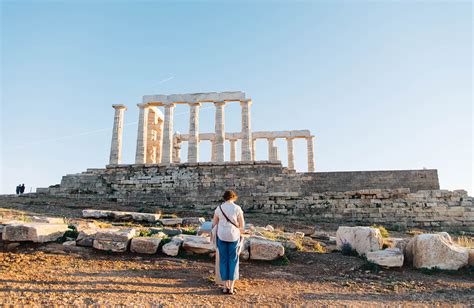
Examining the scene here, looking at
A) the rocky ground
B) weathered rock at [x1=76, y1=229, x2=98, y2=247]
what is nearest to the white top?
the rocky ground

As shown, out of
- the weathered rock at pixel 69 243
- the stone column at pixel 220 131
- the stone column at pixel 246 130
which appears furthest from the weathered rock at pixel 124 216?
the stone column at pixel 246 130

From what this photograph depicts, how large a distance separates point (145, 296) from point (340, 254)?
17.8 feet

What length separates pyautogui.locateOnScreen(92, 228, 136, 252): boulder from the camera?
7333 mm

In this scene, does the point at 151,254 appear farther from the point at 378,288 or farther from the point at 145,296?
the point at 378,288

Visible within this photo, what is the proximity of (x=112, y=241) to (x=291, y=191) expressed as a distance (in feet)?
43.8

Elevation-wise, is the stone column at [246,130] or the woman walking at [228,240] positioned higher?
the stone column at [246,130]

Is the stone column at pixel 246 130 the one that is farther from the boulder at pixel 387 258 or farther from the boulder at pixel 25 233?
the boulder at pixel 25 233

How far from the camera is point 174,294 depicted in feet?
16.8

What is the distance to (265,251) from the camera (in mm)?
7453

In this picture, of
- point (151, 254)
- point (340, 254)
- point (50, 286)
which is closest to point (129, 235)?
point (151, 254)

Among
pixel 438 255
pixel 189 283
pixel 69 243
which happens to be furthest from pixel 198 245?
pixel 438 255

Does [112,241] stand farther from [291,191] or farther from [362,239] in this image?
[291,191]

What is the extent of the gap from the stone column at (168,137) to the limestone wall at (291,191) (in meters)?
3.36

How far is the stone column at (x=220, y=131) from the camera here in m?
25.5
